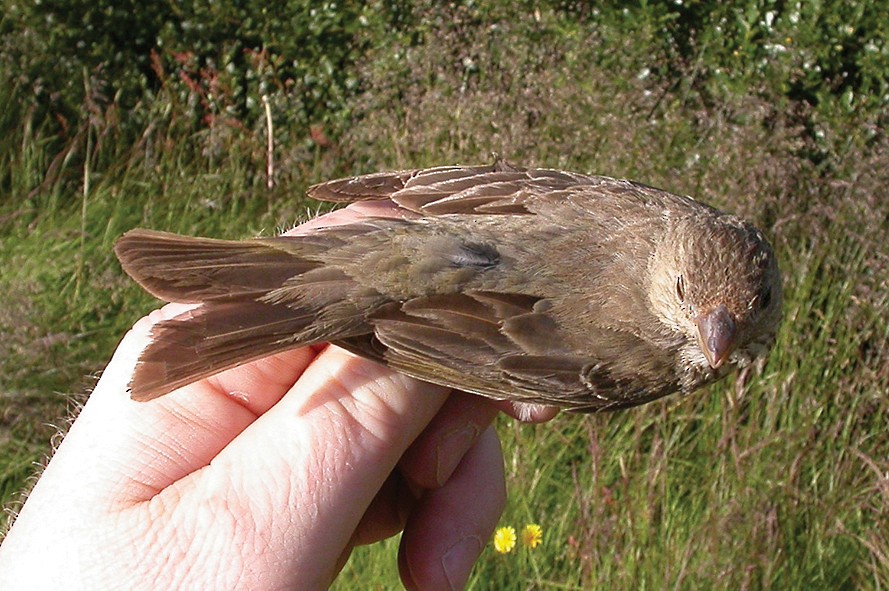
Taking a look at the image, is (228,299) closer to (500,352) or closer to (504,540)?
(500,352)

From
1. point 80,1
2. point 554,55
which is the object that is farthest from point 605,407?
point 80,1

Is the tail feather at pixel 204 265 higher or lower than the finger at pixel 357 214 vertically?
higher

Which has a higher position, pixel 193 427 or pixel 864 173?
pixel 193 427

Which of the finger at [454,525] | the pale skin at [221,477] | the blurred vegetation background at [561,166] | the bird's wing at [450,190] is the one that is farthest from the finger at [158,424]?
the blurred vegetation background at [561,166]

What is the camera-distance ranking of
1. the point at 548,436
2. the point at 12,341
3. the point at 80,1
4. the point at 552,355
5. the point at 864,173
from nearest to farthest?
1. the point at 552,355
2. the point at 548,436
3. the point at 12,341
4. the point at 864,173
5. the point at 80,1

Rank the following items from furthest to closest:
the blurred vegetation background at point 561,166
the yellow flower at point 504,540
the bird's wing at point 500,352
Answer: the blurred vegetation background at point 561,166
the yellow flower at point 504,540
the bird's wing at point 500,352

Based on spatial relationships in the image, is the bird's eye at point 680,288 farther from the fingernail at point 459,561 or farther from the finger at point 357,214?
the fingernail at point 459,561

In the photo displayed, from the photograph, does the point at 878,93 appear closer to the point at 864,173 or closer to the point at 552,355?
the point at 864,173
